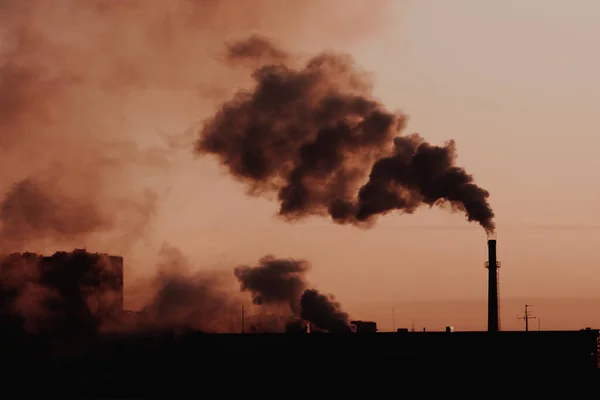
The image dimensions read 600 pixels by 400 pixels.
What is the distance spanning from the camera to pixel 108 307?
12675 centimetres

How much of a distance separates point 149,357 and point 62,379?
8.27 m

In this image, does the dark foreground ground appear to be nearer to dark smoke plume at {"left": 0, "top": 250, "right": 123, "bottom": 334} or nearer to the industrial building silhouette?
the industrial building silhouette

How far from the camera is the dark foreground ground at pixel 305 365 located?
96.1 m

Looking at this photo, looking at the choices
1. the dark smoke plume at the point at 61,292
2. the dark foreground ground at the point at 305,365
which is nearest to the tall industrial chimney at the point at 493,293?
the dark foreground ground at the point at 305,365

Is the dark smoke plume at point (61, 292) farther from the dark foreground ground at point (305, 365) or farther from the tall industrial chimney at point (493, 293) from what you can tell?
the tall industrial chimney at point (493, 293)

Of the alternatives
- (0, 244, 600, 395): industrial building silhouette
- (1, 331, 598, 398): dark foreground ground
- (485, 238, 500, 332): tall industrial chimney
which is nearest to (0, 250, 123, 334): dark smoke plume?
(0, 244, 600, 395): industrial building silhouette

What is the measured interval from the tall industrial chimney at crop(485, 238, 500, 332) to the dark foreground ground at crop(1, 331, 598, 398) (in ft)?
35.1

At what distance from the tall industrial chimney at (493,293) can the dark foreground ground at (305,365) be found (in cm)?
1070

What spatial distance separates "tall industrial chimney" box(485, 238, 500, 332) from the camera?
10862cm

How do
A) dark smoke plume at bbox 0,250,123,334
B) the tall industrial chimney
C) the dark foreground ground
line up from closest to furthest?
1. the dark foreground ground
2. the tall industrial chimney
3. dark smoke plume at bbox 0,250,123,334

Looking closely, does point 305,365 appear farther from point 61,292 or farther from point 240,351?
point 61,292

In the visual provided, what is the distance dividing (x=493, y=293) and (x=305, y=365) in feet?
63.3

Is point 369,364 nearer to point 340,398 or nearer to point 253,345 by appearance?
point 340,398

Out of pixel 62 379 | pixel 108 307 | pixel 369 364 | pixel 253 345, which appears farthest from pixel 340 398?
pixel 108 307
